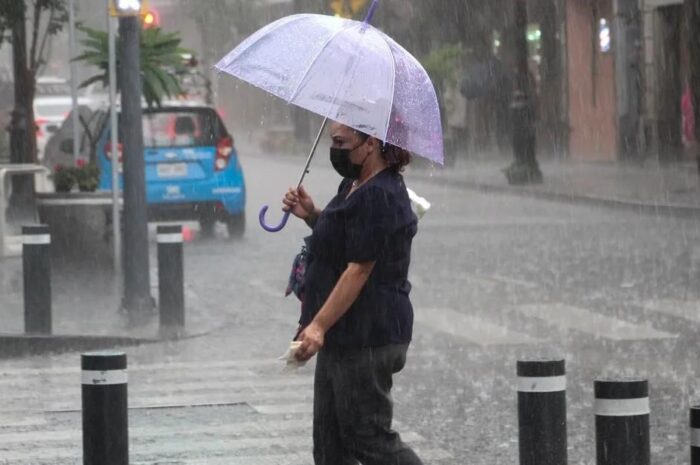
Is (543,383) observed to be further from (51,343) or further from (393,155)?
(51,343)

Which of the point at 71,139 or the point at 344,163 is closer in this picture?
the point at 344,163

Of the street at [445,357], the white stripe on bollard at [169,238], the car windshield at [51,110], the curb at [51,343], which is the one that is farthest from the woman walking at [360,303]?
the car windshield at [51,110]

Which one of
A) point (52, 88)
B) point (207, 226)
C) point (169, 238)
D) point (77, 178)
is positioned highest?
point (52, 88)

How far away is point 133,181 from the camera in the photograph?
44.4 feet

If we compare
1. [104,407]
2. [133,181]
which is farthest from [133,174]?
[104,407]

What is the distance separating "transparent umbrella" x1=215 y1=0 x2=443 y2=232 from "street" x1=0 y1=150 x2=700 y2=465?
2.64m

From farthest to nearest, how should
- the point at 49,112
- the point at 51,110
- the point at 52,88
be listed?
1. the point at 52,88
2. the point at 51,110
3. the point at 49,112

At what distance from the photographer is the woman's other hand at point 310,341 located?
5527 mm

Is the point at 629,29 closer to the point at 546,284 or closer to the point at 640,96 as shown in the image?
the point at 640,96

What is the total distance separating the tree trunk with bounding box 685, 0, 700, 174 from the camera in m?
30.9

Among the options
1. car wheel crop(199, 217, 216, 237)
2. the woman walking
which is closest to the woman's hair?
the woman walking

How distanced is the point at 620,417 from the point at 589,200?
2079 cm

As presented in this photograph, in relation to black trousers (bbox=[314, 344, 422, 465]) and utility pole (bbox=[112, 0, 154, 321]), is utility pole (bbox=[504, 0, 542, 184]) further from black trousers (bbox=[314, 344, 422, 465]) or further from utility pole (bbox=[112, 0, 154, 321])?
black trousers (bbox=[314, 344, 422, 465])

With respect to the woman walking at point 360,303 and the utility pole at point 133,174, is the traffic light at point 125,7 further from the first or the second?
the woman walking at point 360,303
